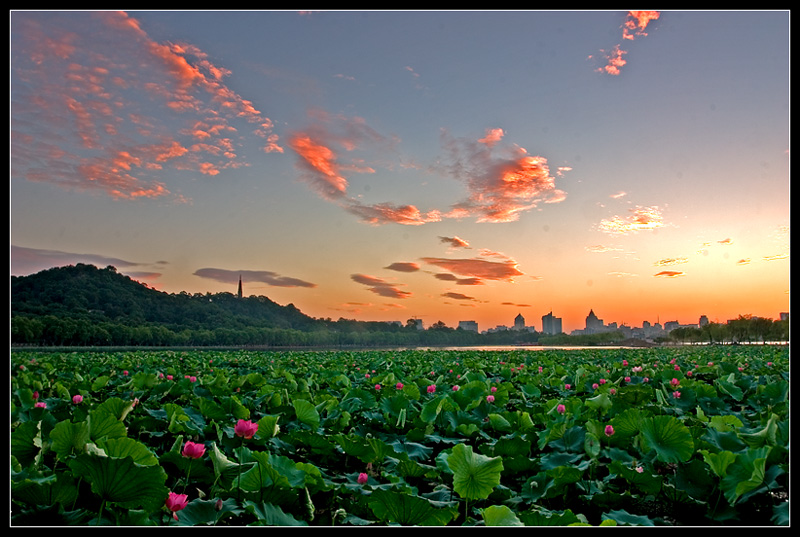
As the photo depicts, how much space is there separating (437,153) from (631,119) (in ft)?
3.34

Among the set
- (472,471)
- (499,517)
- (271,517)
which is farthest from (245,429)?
(499,517)

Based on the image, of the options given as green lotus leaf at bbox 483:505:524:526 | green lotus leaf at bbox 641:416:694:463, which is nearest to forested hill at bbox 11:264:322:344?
green lotus leaf at bbox 483:505:524:526

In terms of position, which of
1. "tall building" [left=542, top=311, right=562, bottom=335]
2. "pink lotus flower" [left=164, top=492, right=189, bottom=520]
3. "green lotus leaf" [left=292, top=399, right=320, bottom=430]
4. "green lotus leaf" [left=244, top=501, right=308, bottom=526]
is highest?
"tall building" [left=542, top=311, right=562, bottom=335]

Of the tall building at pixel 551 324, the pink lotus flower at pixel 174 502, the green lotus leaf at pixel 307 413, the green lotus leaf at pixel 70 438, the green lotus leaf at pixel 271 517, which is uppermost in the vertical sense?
the tall building at pixel 551 324

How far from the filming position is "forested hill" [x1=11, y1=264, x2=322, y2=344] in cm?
218

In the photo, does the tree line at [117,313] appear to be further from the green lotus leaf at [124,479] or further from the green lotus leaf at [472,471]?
the green lotus leaf at [472,471]

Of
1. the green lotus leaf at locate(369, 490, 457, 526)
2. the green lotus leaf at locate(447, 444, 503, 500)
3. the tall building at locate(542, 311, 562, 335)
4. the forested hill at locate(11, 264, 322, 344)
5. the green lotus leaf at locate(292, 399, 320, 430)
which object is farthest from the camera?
the tall building at locate(542, 311, 562, 335)

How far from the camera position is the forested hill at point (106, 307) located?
7.16 feet

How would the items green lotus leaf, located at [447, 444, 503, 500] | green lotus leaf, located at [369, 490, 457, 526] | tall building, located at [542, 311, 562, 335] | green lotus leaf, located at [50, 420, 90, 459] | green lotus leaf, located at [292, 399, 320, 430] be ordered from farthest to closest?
1. tall building, located at [542, 311, 562, 335]
2. green lotus leaf, located at [292, 399, 320, 430]
3. green lotus leaf, located at [50, 420, 90, 459]
4. green lotus leaf, located at [447, 444, 503, 500]
5. green lotus leaf, located at [369, 490, 457, 526]

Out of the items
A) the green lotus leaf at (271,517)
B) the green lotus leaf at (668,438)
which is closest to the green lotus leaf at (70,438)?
the green lotus leaf at (271,517)

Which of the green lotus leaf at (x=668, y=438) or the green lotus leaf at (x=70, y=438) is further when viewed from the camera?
the green lotus leaf at (x=668, y=438)

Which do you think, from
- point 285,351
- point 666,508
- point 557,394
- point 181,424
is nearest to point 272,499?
point 181,424

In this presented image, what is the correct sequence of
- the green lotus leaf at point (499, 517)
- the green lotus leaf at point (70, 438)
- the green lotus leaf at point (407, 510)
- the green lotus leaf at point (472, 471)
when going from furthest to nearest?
the green lotus leaf at point (70, 438)
the green lotus leaf at point (472, 471)
the green lotus leaf at point (407, 510)
the green lotus leaf at point (499, 517)

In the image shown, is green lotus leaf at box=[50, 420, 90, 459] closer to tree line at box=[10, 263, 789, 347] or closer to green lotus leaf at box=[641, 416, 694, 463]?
tree line at box=[10, 263, 789, 347]
